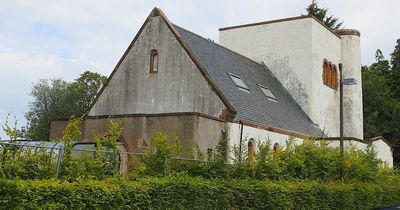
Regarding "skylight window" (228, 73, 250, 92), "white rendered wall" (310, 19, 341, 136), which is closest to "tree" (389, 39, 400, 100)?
"white rendered wall" (310, 19, 341, 136)

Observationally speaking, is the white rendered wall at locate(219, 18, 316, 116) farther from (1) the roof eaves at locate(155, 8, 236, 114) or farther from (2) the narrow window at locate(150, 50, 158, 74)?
(2) the narrow window at locate(150, 50, 158, 74)

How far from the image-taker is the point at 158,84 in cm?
2709

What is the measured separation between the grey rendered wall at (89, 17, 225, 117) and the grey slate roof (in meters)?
0.94

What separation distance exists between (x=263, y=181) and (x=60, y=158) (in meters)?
7.39

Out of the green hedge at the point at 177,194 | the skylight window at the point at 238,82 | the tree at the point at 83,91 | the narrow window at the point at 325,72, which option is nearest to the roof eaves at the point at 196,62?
the skylight window at the point at 238,82

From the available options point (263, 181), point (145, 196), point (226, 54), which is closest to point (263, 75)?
point (226, 54)

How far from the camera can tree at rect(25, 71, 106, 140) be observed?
187 feet

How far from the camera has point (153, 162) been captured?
1399 cm

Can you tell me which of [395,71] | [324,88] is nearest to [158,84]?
[324,88]

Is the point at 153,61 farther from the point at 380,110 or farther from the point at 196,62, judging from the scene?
the point at 380,110

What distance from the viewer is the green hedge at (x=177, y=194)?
9742 mm

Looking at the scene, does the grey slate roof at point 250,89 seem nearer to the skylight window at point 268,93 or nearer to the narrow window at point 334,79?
the skylight window at point 268,93

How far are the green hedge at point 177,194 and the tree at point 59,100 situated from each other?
41.3 metres

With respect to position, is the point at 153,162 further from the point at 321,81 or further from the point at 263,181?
the point at 321,81
